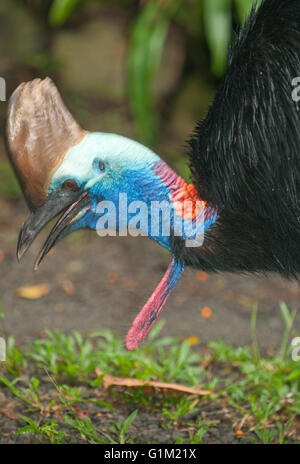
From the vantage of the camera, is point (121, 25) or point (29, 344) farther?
point (121, 25)

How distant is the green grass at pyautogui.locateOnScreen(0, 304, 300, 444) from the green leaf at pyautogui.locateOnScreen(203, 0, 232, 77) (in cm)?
169

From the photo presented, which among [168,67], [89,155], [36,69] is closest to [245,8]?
[168,67]

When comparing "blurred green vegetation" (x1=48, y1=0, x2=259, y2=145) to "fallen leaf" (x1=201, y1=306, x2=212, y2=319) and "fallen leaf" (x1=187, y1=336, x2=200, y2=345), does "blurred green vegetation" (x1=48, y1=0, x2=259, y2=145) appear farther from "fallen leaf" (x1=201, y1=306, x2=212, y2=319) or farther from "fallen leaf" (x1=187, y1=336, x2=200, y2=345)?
"fallen leaf" (x1=187, y1=336, x2=200, y2=345)

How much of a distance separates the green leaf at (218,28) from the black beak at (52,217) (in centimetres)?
210

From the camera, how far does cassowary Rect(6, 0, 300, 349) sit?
2016 mm

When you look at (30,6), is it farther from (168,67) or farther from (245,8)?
(245,8)

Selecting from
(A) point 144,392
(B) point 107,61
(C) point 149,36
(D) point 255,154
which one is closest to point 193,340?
(A) point 144,392

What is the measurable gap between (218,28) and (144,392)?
7.54ft

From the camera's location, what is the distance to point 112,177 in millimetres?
2225

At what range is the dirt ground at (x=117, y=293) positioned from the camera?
3461 mm

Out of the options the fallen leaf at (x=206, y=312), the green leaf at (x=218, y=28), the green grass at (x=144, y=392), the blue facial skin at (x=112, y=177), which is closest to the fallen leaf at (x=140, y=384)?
the green grass at (x=144, y=392)

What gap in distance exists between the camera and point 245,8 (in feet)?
13.6

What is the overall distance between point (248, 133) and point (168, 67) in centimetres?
354

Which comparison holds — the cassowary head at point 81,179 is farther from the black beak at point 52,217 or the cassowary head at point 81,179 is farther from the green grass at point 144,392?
the green grass at point 144,392
